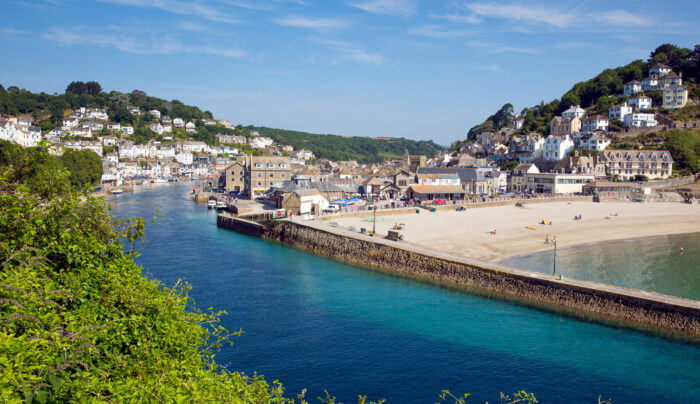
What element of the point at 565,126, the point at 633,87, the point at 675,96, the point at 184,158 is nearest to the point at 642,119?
the point at 675,96

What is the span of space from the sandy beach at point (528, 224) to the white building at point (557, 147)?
76.2 feet

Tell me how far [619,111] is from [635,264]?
69976 millimetres

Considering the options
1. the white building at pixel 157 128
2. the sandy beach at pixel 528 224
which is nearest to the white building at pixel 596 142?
the sandy beach at pixel 528 224

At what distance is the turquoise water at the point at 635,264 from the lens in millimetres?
25531

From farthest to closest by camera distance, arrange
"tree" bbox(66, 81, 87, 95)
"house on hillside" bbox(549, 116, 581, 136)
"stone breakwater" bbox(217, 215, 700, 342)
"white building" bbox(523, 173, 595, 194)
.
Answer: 1. "tree" bbox(66, 81, 87, 95)
2. "house on hillside" bbox(549, 116, 581, 136)
3. "white building" bbox(523, 173, 595, 194)
4. "stone breakwater" bbox(217, 215, 700, 342)

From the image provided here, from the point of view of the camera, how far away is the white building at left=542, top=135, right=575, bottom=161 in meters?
79.2

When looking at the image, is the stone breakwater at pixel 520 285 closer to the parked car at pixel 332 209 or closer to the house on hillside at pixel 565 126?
the parked car at pixel 332 209

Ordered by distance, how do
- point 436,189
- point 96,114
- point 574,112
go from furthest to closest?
1. point 96,114
2. point 574,112
3. point 436,189

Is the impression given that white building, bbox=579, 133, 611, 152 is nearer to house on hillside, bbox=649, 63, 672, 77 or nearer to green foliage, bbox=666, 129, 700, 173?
green foliage, bbox=666, 129, 700, 173

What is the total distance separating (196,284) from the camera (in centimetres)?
2533

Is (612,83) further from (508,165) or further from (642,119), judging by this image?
(508,165)

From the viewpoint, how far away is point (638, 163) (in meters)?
70.5

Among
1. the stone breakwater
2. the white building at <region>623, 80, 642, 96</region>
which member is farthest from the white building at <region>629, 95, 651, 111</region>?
the stone breakwater

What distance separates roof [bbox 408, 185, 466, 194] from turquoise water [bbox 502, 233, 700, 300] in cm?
2298
